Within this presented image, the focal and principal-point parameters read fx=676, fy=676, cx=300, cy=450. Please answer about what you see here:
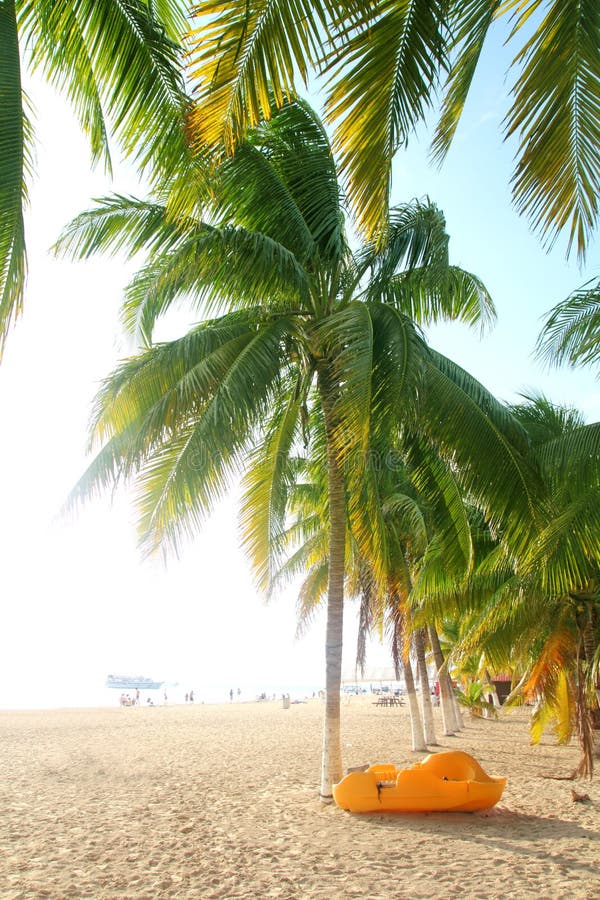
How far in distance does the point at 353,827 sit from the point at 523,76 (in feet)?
22.9

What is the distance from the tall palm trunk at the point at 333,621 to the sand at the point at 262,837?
50 cm

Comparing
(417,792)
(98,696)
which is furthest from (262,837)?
(98,696)

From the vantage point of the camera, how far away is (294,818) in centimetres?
776

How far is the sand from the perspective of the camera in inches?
211

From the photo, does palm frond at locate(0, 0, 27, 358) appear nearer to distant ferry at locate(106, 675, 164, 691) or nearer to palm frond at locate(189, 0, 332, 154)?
palm frond at locate(189, 0, 332, 154)

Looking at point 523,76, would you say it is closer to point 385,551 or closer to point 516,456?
point 516,456

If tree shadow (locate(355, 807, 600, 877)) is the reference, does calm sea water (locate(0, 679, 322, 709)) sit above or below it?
below

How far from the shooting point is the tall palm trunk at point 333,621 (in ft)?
27.1

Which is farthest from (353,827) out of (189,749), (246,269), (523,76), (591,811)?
(189,749)

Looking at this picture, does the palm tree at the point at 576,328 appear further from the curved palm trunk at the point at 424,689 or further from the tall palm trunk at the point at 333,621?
the curved palm trunk at the point at 424,689

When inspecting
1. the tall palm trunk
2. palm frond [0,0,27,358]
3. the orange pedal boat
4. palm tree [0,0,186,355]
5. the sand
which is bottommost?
the sand

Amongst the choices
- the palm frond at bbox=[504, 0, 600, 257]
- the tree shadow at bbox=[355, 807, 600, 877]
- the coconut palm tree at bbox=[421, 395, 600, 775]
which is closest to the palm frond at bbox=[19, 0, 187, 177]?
the palm frond at bbox=[504, 0, 600, 257]

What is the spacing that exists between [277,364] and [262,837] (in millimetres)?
5184

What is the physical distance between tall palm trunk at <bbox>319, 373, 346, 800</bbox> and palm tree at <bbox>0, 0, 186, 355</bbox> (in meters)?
4.52
